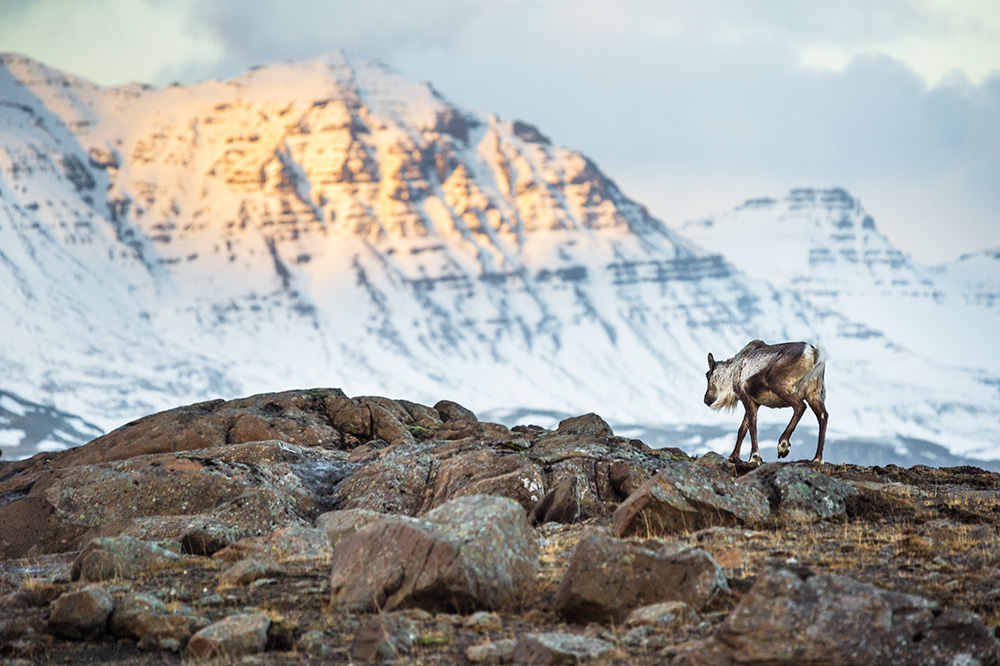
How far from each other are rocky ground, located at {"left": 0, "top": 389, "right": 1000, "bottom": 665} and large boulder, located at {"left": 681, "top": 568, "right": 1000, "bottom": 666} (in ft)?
0.07

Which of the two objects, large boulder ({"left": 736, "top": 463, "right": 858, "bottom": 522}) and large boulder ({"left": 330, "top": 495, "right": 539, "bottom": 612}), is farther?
large boulder ({"left": 736, "top": 463, "right": 858, "bottom": 522})

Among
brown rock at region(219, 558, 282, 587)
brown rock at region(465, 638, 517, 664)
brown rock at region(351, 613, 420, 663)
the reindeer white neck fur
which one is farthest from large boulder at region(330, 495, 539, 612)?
the reindeer white neck fur

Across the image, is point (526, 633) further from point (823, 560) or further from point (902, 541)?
point (902, 541)

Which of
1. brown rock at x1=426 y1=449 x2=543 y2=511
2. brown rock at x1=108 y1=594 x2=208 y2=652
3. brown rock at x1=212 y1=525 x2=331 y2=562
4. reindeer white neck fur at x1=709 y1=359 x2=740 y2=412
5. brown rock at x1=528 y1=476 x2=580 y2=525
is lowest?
brown rock at x1=108 y1=594 x2=208 y2=652

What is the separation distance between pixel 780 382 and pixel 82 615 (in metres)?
17.9

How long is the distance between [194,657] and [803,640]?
6666 mm

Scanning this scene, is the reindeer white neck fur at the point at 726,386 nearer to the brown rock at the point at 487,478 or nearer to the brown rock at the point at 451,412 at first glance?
the brown rock at the point at 487,478

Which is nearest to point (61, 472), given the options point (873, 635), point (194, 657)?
point (194, 657)

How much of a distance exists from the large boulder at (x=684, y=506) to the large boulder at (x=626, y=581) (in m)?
3.85

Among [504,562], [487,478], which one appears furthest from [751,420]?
[504,562]

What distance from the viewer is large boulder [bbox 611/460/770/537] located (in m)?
19.0

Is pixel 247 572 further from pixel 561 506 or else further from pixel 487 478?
pixel 487 478

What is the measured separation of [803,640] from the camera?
39.5ft

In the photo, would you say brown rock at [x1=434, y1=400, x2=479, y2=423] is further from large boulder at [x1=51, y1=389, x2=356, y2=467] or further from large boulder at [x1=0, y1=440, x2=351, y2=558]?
large boulder at [x1=0, y1=440, x2=351, y2=558]
